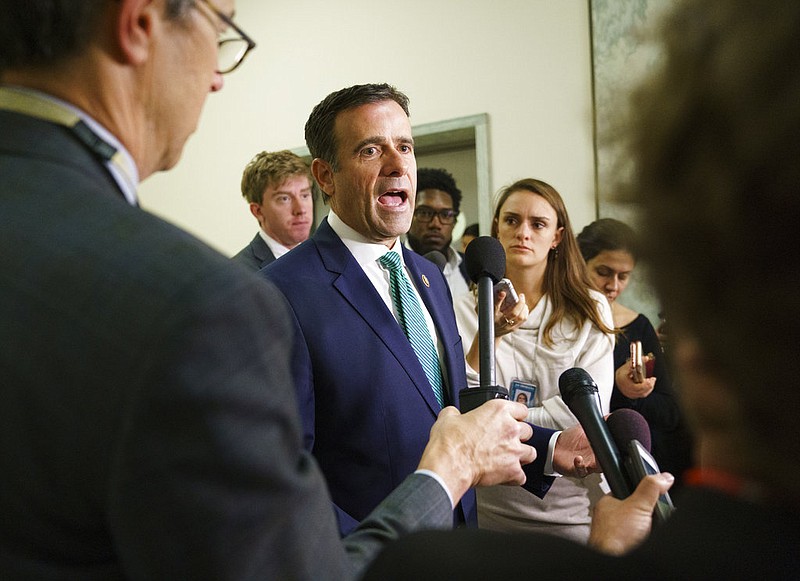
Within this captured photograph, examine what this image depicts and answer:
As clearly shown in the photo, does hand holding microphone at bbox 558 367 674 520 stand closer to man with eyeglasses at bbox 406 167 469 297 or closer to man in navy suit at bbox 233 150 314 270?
man in navy suit at bbox 233 150 314 270

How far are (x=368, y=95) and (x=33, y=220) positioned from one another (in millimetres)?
1350

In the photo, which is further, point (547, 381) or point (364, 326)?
point (547, 381)

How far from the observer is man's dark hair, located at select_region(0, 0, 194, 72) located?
0.69m

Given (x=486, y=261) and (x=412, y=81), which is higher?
(x=412, y=81)

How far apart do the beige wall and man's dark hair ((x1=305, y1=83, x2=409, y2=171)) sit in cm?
162

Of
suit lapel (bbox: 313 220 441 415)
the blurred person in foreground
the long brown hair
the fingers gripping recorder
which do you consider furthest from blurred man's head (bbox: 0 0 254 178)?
the fingers gripping recorder

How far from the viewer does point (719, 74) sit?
1.42 ft

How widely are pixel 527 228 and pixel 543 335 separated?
46 centimetres

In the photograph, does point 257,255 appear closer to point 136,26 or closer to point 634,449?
point 634,449

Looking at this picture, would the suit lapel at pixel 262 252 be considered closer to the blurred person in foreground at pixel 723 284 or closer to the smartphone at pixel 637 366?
the smartphone at pixel 637 366

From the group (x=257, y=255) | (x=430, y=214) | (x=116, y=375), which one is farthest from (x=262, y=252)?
(x=116, y=375)

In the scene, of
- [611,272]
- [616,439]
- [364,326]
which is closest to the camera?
[616,439]

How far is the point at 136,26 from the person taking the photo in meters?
0.73

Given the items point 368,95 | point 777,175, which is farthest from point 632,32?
A: point 368,95
